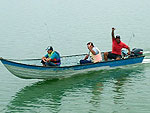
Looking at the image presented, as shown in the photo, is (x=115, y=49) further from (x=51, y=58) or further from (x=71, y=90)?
(x=71, y=90)

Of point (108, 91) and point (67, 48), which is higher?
point (67, 48)

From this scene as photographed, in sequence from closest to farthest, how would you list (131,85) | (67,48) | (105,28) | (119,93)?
(119,93)
(131,85)
(67,48)
(105,28)

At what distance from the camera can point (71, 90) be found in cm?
1513

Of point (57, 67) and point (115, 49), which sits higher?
point (115, 49)

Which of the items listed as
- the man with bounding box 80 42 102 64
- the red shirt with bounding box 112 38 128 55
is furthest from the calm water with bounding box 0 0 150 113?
the red shirt with bounding box 112 38 128 55

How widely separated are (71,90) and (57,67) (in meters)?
1.22

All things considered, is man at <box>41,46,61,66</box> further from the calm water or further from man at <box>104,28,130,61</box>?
man at <box>104,28,130,61</box>

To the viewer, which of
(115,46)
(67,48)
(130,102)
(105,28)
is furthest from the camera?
(105,28)

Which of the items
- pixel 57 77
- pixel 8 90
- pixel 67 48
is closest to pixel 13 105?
pixel 8 90

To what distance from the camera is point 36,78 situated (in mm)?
15711

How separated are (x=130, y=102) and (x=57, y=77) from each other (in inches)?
160

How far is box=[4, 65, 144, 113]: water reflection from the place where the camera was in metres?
13.3

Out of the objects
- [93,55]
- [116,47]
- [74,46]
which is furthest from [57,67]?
[74,46]

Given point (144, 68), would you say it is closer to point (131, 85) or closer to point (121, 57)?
point (121, 57)
